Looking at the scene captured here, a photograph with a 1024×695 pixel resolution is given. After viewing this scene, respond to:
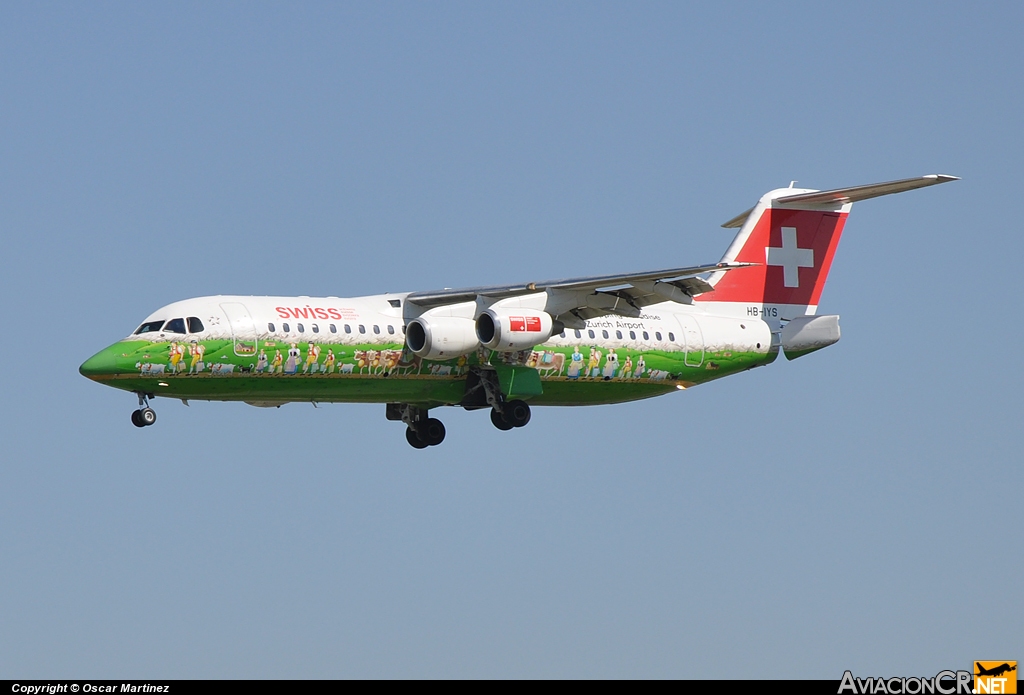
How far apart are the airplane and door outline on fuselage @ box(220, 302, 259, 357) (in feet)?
0.07

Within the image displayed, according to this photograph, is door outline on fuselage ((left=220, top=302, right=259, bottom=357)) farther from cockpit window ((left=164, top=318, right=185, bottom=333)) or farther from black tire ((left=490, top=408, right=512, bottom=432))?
black tire ((left=490, top=408, right=512, bottom=432))

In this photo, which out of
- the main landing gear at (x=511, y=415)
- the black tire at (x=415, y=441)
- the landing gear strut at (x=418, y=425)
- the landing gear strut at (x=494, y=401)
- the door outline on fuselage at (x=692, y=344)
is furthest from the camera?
the door outline on fuselage at (x=692, y=344)

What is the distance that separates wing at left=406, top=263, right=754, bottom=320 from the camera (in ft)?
95.7

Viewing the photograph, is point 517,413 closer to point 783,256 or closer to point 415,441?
point 415,441

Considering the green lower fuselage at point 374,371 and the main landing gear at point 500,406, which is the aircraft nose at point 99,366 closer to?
the green lower fuselage at point 374,371

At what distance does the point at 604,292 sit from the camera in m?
30.3

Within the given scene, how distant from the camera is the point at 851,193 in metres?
32.7

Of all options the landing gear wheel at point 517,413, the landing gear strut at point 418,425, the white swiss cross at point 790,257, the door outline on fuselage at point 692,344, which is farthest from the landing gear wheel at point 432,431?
the white swiss cross at point 790,257

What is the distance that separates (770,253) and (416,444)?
24.3 feet

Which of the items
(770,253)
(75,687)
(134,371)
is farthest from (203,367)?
(770,253)

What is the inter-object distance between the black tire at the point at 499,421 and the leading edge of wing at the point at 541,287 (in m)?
2.14

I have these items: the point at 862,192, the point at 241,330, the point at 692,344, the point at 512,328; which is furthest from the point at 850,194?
the point at 241,330

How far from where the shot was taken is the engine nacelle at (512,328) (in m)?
29.3

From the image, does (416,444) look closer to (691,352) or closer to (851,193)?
(691,352)
